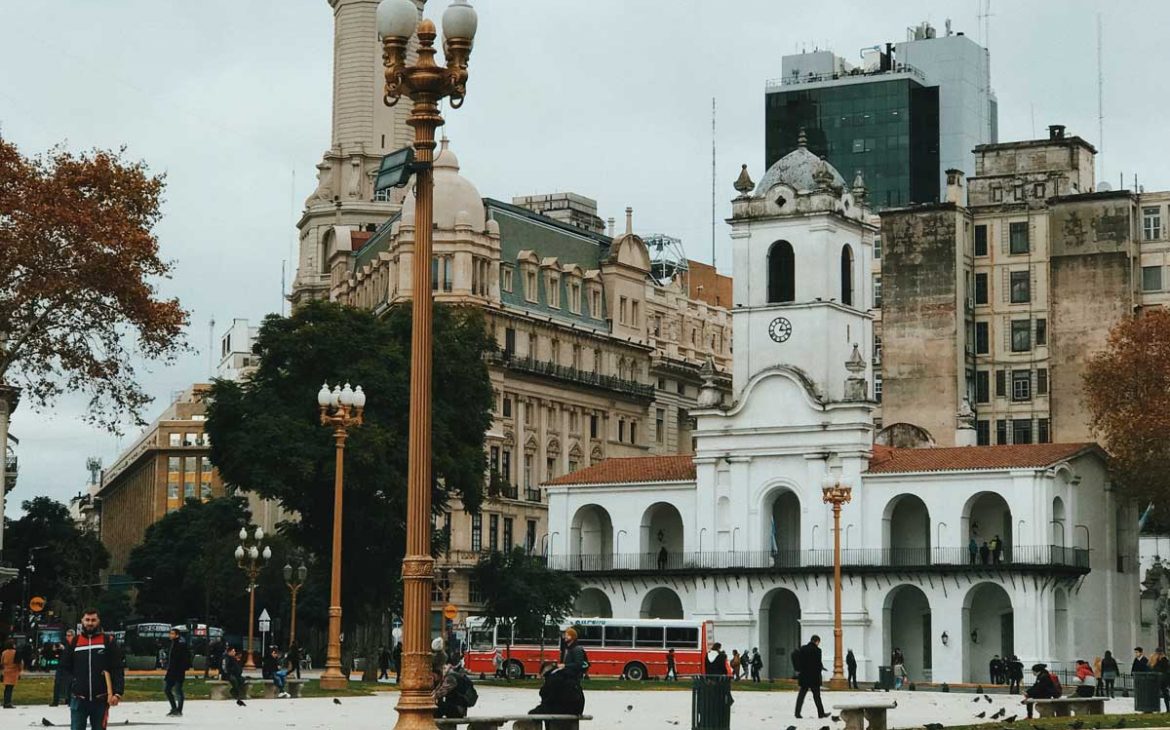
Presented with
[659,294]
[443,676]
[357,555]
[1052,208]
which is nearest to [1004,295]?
[1052,208]

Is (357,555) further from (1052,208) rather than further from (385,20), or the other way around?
(1052,208)

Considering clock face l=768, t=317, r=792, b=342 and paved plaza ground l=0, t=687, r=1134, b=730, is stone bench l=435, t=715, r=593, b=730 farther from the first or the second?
clock face l=768, t=317, r=792, b=342

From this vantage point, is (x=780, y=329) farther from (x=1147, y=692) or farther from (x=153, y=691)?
(x=1147, y=692)

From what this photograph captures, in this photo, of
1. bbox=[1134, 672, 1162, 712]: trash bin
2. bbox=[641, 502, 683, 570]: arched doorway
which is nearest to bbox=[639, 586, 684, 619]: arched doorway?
bbox=[641, 502, 683, 570]: arched doorway

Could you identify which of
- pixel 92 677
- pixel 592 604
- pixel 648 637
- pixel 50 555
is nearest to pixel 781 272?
pixel 592 604

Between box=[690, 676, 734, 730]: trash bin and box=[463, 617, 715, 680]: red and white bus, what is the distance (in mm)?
40157

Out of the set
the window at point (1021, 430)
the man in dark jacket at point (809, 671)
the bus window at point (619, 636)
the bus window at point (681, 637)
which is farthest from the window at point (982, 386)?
the man in dark jacket at point (809, 671)

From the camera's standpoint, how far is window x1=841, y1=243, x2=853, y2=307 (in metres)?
82.2

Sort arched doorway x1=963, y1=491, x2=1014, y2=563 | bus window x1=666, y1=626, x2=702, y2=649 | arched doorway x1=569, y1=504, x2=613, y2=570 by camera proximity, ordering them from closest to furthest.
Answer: bus window x1=666, y1=626, x2=702, y2=649 → arched doorway x1=963, y1=491, x2=1014, y2=563 → arched doorway x1=569, y1=504, x2=613, y2=570

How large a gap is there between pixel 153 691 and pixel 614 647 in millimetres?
26761

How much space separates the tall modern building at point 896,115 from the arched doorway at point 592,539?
5256 centimetres

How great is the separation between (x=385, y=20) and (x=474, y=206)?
230ft

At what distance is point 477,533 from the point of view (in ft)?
298

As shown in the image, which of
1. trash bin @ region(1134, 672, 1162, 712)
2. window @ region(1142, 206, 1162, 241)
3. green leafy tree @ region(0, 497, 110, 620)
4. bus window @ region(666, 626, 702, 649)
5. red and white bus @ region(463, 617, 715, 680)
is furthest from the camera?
green leafy tree @ region(0, 497, 110, 620)
